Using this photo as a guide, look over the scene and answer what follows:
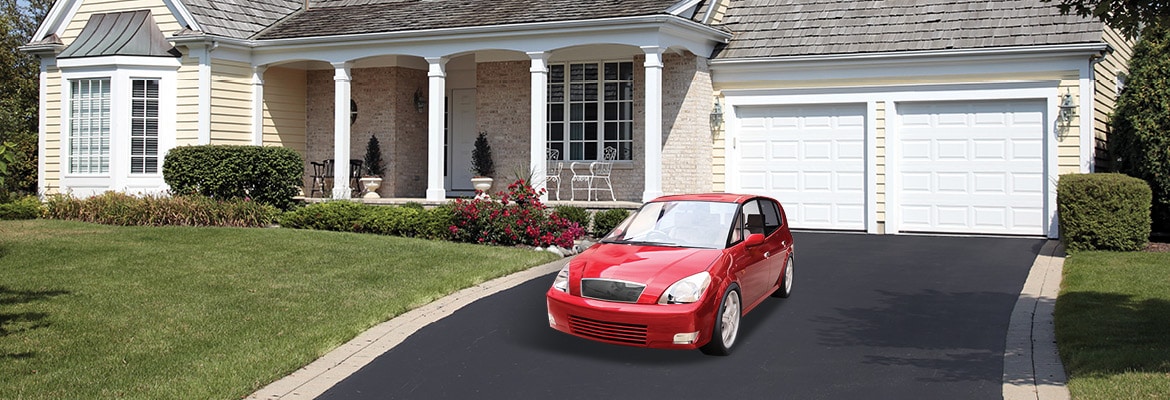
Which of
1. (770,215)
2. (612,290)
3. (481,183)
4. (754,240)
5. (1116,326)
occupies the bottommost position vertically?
(1116,326)

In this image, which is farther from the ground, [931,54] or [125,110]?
[931,54]

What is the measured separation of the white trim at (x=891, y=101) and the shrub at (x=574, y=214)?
127 inches

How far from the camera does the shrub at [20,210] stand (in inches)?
710

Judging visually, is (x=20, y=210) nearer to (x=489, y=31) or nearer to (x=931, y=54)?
(x=489, y=31)

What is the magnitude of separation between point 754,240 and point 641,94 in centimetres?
958

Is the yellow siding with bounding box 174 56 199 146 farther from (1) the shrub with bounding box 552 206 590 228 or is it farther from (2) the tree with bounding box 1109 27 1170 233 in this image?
(2) the tree with bounding box 1109 27 1170 233

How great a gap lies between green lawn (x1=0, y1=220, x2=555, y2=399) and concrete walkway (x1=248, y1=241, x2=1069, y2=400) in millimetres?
170

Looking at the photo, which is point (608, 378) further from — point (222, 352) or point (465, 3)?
point (465, 3)

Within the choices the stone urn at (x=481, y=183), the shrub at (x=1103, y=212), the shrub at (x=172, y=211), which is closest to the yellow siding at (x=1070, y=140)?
the shrub at (x=1103, y=212)

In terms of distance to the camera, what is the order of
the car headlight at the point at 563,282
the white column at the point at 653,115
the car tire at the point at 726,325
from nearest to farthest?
the car tire at the point at 726,325
the car headlight at the point at 563,282
the white column at the point at 653,115

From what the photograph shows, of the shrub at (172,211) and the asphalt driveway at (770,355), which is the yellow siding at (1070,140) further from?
the shrub at (172,211)

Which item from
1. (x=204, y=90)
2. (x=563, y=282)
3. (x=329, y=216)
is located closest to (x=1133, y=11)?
(x=563, y=282)

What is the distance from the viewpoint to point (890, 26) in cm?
1670

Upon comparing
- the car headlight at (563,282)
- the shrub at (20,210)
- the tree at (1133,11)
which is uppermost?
the tree at (1133,11)
